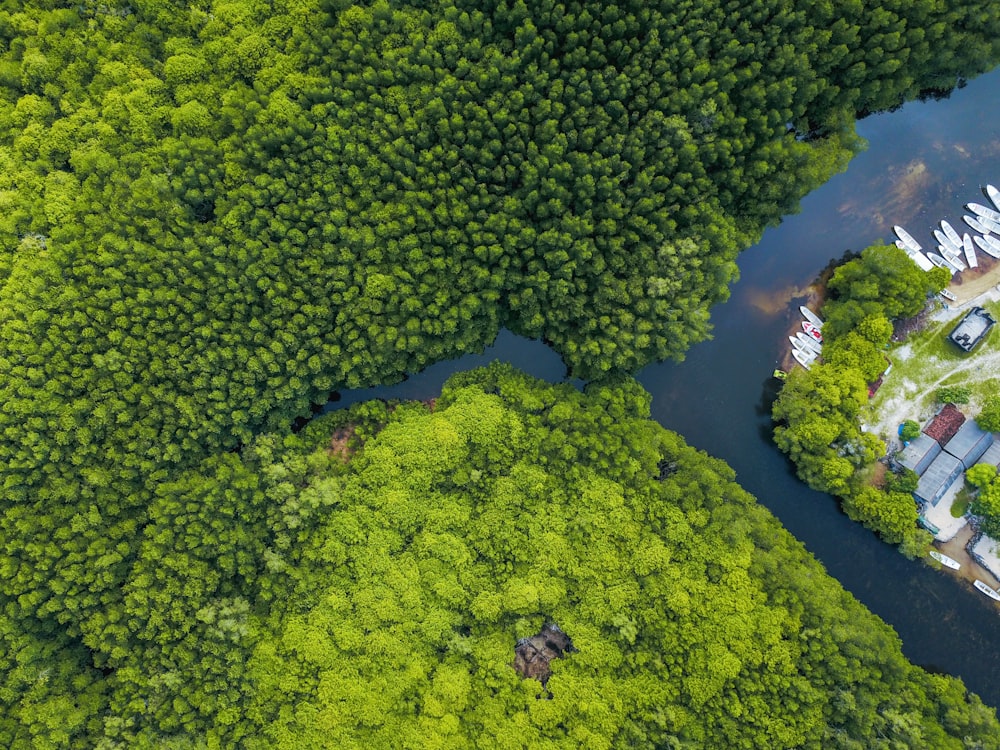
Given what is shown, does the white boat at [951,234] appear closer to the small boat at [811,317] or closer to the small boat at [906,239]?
the small boat at [906,239]

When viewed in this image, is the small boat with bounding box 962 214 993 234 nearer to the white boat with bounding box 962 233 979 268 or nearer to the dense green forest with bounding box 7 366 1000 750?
Answer: the white boat with bounding box 962 233 979 268

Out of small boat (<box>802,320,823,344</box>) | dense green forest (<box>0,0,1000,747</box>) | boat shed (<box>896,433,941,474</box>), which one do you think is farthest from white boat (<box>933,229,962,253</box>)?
boat shed (<box>896,433,941,474</box>)

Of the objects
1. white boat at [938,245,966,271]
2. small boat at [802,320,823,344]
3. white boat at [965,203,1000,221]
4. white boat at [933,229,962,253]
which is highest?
white boat at [965,203,1000,221]

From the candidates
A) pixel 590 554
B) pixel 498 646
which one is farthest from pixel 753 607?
pixel 498 646

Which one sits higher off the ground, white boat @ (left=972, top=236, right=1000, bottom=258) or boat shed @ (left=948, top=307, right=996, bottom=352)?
white boat @ (left=972, top=236, right=1000, bottom=258)

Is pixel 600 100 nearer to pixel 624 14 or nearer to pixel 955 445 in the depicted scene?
pixel 624 14

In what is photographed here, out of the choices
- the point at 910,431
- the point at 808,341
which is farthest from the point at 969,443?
the point at 808,341

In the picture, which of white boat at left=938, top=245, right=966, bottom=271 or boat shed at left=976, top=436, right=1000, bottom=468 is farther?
white boat at left=938, top=245, right=966, bottom=271
